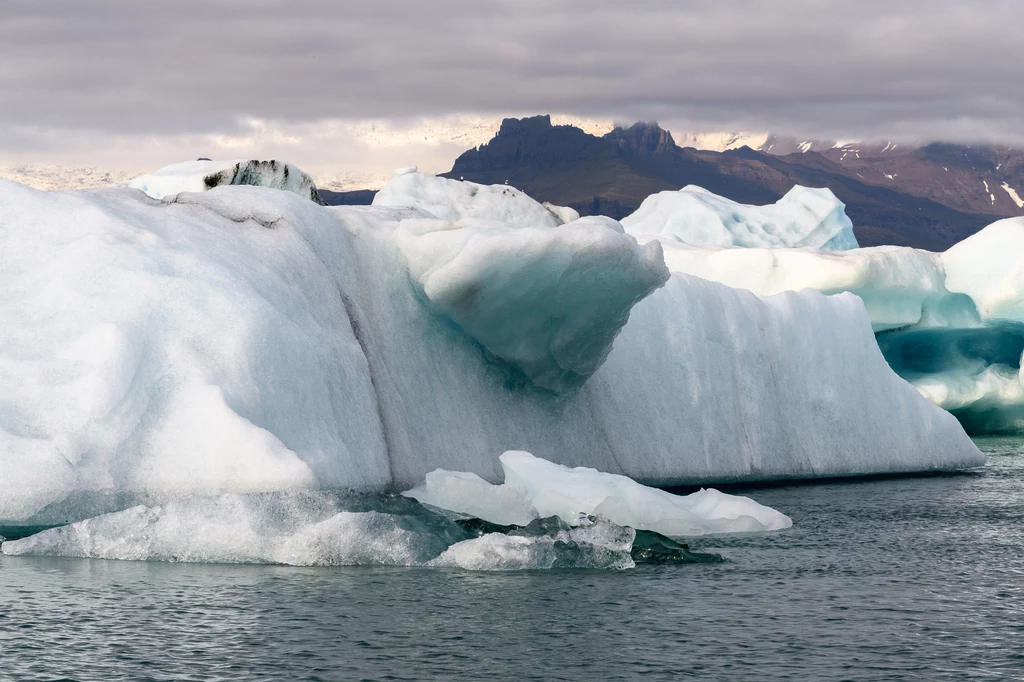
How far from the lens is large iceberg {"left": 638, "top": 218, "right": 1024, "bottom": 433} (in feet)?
84.9

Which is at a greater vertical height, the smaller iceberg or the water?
the smaller iceberg

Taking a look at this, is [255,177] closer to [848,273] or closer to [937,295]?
[848,273]

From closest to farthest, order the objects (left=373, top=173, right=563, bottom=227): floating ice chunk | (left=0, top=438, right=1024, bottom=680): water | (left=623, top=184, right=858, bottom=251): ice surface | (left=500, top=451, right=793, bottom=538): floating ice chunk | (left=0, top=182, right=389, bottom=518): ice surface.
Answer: (left=0, top=438, right=1024, bottom=680): water
(left=0, top=182, right=389, bottom=518): ice surface
(left=500, top=451, right=793, bottom=538): floating ice chunk
(left=373, top=173, right=563, bottom=227): floating ice chunk
(left=623, top=184, right=858, bottom=251): ice surface

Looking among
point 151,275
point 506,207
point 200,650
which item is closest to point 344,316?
point 151,275

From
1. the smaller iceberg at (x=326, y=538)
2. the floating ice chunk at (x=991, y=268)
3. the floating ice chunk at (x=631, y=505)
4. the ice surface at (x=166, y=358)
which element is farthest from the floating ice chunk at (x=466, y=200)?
the smaller iceberg at (x=326, y=538)

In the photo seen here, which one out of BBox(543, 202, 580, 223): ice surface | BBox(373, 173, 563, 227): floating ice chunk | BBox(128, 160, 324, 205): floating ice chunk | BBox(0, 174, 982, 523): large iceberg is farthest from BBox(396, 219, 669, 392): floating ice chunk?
BBox(543, 202, 580, 223): ice surface

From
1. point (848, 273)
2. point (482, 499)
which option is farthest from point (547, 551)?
point (848, 273)

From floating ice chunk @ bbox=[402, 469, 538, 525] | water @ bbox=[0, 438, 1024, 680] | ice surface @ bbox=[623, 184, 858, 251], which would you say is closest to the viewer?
water @ bbox=[0, 438, 1024, 680]

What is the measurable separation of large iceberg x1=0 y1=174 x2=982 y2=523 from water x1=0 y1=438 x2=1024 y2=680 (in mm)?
1377

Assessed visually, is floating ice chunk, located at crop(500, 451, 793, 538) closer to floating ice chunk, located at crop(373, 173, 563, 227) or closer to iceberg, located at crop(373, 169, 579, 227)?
floating ice chunk, located at crop(373, 173, 563, 227)

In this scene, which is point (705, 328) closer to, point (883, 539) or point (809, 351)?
point (809, 351)

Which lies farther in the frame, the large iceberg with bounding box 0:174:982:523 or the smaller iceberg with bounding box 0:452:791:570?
the large iceberg with bounding box 0:174:982:523

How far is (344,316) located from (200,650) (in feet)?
21.8

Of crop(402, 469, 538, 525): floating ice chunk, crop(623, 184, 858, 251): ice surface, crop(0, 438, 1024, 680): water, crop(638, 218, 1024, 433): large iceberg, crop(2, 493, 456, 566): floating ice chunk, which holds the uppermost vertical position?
crop(623, 184, 858, 251): ice surface
